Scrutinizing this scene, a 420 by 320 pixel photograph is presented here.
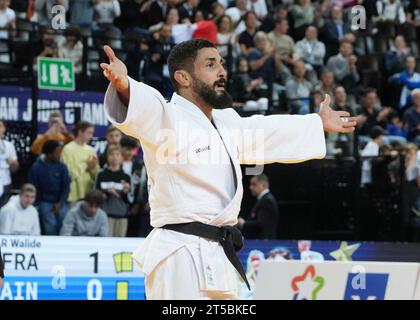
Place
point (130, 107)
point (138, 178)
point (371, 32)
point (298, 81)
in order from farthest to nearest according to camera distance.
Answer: point (371, 32) → point (298, 81) → point (138, 178) → point (130, 107)

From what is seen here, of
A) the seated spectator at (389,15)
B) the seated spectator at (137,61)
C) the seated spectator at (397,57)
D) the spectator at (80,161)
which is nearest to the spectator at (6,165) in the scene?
the spectator at (80,161)

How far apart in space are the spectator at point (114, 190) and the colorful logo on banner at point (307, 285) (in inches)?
202

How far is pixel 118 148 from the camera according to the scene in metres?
13.9

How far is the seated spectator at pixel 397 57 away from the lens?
21297 millimetres

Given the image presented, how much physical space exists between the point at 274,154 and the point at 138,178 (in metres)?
7.13

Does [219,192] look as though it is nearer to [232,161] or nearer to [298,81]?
[232,161]

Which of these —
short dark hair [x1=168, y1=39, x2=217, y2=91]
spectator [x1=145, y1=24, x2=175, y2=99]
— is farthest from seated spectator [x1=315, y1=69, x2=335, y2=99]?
short dark hair [x1=168, y1=39, x2=217, y2=91]

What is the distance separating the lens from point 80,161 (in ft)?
46.0

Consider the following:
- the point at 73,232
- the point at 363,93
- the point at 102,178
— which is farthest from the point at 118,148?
the point at 363,93

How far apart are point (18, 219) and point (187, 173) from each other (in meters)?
6.88

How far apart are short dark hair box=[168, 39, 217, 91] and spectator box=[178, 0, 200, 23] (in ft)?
38.8

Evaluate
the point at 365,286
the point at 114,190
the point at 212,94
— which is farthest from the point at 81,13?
the point at 212,94

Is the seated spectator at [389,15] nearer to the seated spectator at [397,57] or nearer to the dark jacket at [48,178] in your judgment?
the seated spectator at [397,57]
